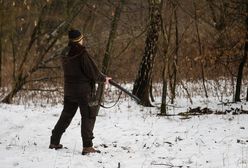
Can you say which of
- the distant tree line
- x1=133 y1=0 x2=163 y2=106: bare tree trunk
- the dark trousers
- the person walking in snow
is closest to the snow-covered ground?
the dark trousers

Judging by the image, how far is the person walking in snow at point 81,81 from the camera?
6871mm

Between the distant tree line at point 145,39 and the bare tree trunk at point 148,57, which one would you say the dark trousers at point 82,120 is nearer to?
the distant tree line at point 145,39

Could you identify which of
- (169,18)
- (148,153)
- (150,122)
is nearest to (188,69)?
(169,18)

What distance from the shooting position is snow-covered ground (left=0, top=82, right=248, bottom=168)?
21.4 feet

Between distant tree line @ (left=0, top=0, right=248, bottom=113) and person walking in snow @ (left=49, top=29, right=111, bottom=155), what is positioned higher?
distant tree line @ (left=0, top=0, right=248, bottom=113)

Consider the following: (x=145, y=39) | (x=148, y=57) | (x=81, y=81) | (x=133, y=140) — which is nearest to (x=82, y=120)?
(x=81, y=81)

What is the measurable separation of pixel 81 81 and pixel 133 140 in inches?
73.9

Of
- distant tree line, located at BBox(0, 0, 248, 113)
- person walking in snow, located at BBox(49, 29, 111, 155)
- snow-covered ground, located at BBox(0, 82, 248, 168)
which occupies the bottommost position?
snow-covered ground, located at BBox(0, 82, 248, 168)

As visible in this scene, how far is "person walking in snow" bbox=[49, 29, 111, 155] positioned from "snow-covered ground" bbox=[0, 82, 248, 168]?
463 mm

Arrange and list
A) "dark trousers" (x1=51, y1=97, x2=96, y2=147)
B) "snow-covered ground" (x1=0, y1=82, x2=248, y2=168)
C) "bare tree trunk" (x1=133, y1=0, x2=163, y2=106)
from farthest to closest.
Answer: "bare tree trunk" (x1=133, y1=0, x2=163, y2=106), "dark trousers" (x1=51, y1=97, x2=96, y2=147), "snow-covered ground" (x1=0, y1=82, x2=248, y2=168)

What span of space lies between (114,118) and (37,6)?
6821 mm

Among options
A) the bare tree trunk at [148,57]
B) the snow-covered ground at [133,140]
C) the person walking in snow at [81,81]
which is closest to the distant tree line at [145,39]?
the bare tree trunk at [148,57]

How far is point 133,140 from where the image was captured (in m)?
8.20

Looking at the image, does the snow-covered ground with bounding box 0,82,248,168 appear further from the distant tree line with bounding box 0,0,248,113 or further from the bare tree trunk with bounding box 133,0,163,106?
the distant tree line with bounding box 0,0,248,113
